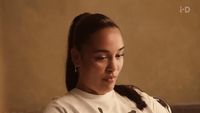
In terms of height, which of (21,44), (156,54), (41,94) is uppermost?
(21,44)

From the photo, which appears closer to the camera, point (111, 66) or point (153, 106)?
point (111, 66)

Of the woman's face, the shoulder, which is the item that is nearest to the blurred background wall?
the shoulder

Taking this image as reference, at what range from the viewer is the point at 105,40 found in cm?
114

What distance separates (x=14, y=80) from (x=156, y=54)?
2.80ft

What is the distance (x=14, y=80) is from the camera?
2.24 meters

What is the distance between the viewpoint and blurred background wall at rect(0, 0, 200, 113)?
2.21 m

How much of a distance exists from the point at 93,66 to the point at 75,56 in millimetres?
78

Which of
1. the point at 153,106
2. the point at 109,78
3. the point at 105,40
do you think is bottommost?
the point at 153,106

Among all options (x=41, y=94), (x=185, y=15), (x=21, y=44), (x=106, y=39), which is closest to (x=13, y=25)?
(x=21, y=44)

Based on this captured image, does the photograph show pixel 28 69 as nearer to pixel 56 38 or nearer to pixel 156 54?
pixel 56 38

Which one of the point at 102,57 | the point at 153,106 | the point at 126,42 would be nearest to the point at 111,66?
the point at 102,57

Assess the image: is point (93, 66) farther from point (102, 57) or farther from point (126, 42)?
point (126, 42)

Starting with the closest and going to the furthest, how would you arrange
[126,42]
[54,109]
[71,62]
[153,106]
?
[54,109] < [71,62] < [153,106] < [126,42]

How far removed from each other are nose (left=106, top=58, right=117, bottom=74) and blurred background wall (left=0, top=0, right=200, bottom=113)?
1.13 metres
